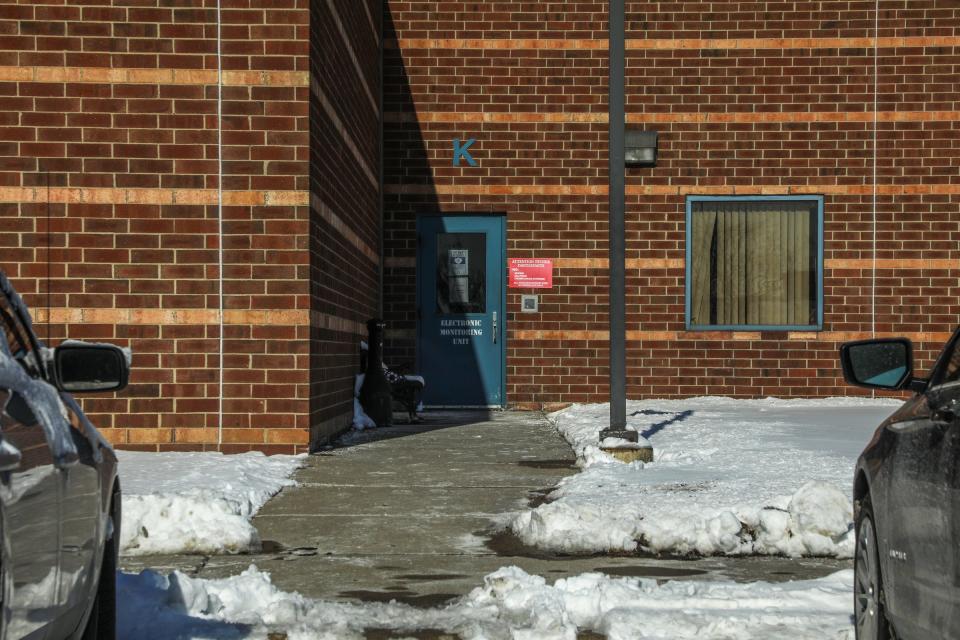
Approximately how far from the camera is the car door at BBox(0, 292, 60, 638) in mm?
3006

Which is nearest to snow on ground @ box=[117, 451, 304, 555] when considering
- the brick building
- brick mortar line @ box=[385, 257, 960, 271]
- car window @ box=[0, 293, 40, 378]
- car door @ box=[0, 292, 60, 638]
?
car window @ box=[0, 293, 40, 378]

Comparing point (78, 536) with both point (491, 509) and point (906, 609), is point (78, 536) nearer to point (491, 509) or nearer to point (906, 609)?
point (906, 609)

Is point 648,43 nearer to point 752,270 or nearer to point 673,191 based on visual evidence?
point 673,191

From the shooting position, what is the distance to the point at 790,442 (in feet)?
41.5

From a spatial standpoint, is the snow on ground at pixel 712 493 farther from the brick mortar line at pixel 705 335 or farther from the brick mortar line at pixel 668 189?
the brick mortar line at pixel 668 189

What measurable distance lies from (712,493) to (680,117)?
11.7 meters

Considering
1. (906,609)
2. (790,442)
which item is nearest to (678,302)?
(790,442)

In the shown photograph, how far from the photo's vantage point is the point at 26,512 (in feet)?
10.5

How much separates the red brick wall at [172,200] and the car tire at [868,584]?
7.86m

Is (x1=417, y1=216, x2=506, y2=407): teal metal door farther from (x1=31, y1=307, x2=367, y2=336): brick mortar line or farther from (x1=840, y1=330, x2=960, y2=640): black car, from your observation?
(x1=840, y1=330, x2=960, y2=640): black car

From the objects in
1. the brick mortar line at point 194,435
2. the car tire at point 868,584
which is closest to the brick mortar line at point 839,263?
the brick mortar line at point 194,435

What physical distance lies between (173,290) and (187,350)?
0.60 metres

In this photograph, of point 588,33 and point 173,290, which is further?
point 588,33

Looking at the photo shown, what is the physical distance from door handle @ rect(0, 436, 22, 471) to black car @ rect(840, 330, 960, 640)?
96.5 inches
